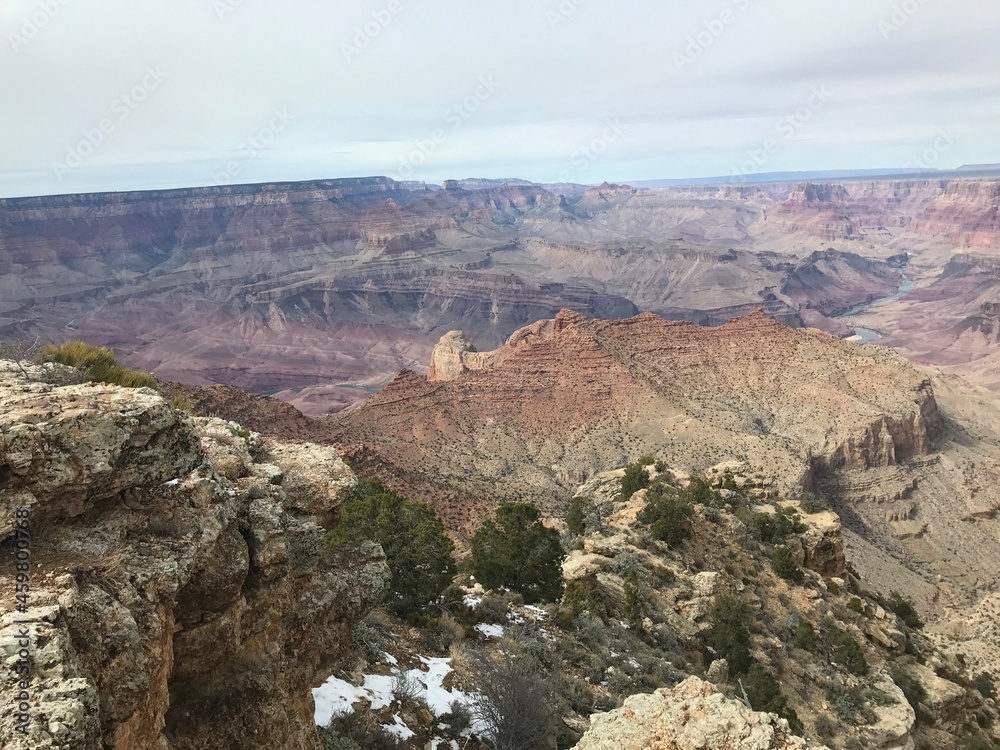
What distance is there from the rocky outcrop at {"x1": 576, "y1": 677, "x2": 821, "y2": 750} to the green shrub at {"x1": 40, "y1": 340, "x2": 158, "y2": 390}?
9368 mm

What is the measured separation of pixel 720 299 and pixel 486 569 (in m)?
193

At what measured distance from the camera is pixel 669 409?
2511 inches

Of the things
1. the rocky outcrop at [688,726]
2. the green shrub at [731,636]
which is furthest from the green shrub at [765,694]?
the rocky outcrop at [688,726]

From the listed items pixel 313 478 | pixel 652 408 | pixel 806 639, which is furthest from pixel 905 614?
pixel 652 408

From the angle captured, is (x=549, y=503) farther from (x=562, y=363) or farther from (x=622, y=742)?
(x=622, y=742)

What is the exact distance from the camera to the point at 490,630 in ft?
56.3

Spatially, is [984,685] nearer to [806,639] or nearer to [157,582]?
[806,639]

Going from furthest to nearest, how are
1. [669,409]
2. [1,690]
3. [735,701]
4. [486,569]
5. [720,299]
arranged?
[720,299], [669,409], [486,569], [735,701], [1,690]

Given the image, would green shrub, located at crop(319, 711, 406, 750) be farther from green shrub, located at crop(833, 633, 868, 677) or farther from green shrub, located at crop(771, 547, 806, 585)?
green shrub, located at crop(771, 547, 806, 585)

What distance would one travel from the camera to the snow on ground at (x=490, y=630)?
661 inches

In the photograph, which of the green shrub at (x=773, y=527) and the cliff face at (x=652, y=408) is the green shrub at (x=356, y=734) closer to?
the green shrub at (x=773, y=527)

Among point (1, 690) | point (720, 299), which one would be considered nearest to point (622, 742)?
point (1, 690)

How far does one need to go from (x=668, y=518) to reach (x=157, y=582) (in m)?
23.2

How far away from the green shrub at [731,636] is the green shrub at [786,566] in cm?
520
